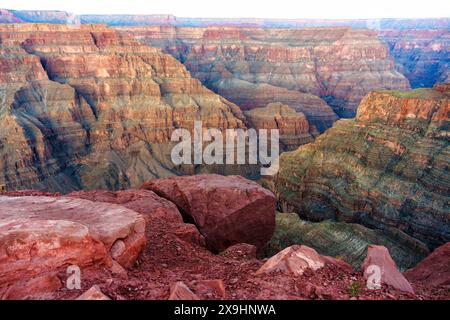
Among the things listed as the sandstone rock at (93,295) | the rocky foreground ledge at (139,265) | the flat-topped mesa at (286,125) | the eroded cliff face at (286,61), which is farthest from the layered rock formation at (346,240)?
the eroded cliff face at (286,61)

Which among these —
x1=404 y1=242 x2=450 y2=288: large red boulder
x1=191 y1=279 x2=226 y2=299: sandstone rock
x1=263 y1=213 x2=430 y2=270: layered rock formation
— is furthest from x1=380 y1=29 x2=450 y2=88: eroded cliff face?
x1=191 y1=279 x2=226 y2=299: sandstone rock

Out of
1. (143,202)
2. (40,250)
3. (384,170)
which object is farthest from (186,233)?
(384,170)

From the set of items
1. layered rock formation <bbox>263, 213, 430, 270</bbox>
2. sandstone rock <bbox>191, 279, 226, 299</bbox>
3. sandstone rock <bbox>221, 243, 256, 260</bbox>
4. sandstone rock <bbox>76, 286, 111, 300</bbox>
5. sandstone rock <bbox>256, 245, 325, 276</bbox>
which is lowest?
layered rock formation <bbox>263, 213, 430, 270</bbox>

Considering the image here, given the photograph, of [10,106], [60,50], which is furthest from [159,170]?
[60,50]

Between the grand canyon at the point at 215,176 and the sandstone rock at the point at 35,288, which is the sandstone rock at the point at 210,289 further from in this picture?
the sandstone rock at the point at 35,288

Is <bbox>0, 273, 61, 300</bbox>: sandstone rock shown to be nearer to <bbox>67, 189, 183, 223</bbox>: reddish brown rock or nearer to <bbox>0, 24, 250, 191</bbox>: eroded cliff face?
<bbox>67, 189, 183, 223</bbox>: reddish brown rock

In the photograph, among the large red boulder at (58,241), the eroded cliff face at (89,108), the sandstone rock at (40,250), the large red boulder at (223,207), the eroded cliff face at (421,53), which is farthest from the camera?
the eroded cliff face at (421,53)
